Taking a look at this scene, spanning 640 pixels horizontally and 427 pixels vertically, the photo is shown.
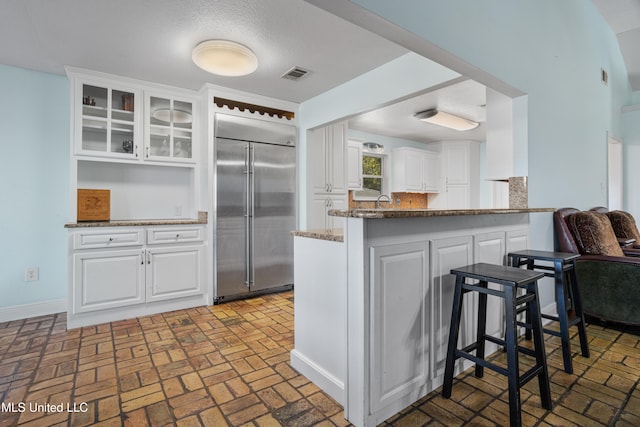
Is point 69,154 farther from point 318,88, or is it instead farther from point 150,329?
point 318,88

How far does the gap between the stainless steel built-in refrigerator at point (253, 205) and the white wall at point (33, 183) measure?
59.4 inches

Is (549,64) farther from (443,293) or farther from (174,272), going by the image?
(174,272)

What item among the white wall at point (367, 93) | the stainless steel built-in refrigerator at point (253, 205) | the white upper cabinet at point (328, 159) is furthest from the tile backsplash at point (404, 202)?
the stainless steel built-in refrigerator at point (253, 205)

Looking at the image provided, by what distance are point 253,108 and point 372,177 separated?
2.62m

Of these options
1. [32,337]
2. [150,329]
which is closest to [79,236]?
[32,337]

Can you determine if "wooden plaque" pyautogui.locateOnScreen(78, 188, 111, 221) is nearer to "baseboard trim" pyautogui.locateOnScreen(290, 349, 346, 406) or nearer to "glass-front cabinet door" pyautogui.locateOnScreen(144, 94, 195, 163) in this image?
"glass-front cabinet door" pyautogui.locateOnScreen(144, 94, 195, 163)

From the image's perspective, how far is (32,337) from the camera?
8.55 ft

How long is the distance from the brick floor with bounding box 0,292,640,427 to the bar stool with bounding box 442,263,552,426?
15 centimetres

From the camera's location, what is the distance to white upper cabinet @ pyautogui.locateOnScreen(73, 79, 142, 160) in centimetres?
301

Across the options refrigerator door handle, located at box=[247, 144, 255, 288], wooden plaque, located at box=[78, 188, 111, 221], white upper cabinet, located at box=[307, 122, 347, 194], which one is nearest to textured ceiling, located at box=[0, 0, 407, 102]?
refrigerator door handle, located at box=[247, 144, 255, 288]

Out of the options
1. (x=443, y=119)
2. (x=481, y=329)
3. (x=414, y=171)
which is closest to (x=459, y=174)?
(x=414, y=171)

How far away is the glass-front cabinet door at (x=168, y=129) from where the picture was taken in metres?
3.38

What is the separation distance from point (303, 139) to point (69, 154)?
8.11ft

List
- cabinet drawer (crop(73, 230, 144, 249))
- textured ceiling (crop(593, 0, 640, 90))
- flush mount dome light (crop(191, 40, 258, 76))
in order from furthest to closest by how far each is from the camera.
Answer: textured ceiling (crop(593, 0, 640, 90)) < cabinet drawer (crop(73, 230, 144, 249)) < flush mount dome light (crop(191, 40, 258, 76))
